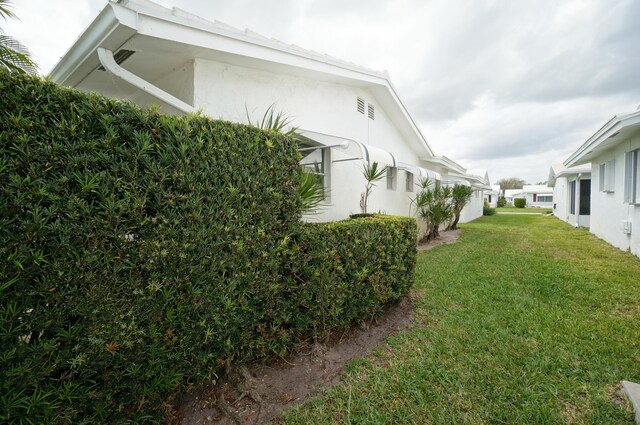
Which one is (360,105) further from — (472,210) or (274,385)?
(472,210)

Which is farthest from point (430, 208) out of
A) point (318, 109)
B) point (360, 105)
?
point (318, 109)

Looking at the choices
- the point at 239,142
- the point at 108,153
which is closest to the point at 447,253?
the point at 239,142

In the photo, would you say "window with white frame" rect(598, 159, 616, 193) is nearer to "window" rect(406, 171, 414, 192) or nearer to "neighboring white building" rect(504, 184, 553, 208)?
"window" rect(406, 171, 414, 192)

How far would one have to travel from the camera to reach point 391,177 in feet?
52.5

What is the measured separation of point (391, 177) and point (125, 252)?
14.6 meters

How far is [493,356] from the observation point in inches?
207

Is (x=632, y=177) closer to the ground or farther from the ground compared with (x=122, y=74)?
closer to the ground

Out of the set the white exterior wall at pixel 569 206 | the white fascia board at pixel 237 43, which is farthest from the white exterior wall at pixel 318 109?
the white exterior wall at pixel 569 206

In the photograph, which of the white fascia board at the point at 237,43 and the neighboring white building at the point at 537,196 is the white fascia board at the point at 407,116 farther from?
the neighboring white building at the point at 537,196

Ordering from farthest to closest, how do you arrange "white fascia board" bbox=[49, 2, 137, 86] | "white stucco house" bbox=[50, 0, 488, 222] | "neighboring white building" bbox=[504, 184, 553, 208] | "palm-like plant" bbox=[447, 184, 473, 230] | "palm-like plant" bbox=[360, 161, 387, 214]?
"neighboring white building" bbox=[504, 184, 553, 208] < "palm-like plant" bbox=[447, 184, 473, 230] < "palm-like plant" bbox=[360, 161, 387, 214] < "white stucco house" bbox=[50, 0, 488, 222] < "white fascia board" bbox=[49, 2, 137, 86]

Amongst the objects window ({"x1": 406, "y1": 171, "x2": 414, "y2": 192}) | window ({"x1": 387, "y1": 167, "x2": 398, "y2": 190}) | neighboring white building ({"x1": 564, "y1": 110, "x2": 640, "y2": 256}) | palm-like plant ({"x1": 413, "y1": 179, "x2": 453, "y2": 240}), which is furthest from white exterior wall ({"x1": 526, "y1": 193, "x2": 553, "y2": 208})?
window ({"x1": 387, "y1": 167, "x2": 398, "y2": 190})

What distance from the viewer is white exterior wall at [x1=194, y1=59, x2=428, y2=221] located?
723 cm

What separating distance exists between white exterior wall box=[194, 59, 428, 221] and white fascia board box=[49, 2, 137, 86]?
170 centimetres

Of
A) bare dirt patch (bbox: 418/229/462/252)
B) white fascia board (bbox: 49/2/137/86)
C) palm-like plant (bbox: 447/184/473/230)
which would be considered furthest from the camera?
palm-like plant (bbox: 447/184/473/230)
